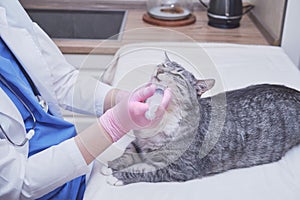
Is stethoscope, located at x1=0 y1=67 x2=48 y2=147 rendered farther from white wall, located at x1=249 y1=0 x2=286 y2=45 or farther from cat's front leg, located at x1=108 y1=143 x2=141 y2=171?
white wall, located at x1=249 y1=0 x2=286 y2=45

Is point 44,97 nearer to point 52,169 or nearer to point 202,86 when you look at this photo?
point 52,169

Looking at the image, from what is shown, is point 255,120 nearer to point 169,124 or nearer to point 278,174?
point 278,174

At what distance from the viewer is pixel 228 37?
5.29 ft

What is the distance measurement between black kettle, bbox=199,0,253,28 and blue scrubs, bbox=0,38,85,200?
1.00 m

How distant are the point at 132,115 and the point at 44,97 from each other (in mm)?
337

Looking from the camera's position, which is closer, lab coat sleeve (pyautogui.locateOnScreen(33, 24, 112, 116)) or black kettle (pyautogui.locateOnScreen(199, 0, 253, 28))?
lab coat sleeve (pyautogui.locateOnScreen(33, 24, 112, 116))

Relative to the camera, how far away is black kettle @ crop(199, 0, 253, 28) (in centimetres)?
165

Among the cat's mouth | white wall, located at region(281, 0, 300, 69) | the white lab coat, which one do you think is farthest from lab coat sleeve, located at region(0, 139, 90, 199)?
white wall, located at region(281, 0, 300, 69)

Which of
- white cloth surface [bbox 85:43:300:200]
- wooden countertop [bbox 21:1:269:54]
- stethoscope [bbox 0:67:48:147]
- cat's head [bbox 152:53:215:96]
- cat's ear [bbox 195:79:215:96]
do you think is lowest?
wooden countertop [bbox 21:1:269:54]

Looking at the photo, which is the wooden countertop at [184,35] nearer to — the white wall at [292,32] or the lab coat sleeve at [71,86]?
the white wall at [292,32]

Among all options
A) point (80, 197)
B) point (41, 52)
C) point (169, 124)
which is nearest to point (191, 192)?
point (169, 124)

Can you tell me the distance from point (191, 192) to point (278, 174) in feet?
0.66

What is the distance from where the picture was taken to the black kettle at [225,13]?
1649 millimetres

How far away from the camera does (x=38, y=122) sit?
0.87 meters
